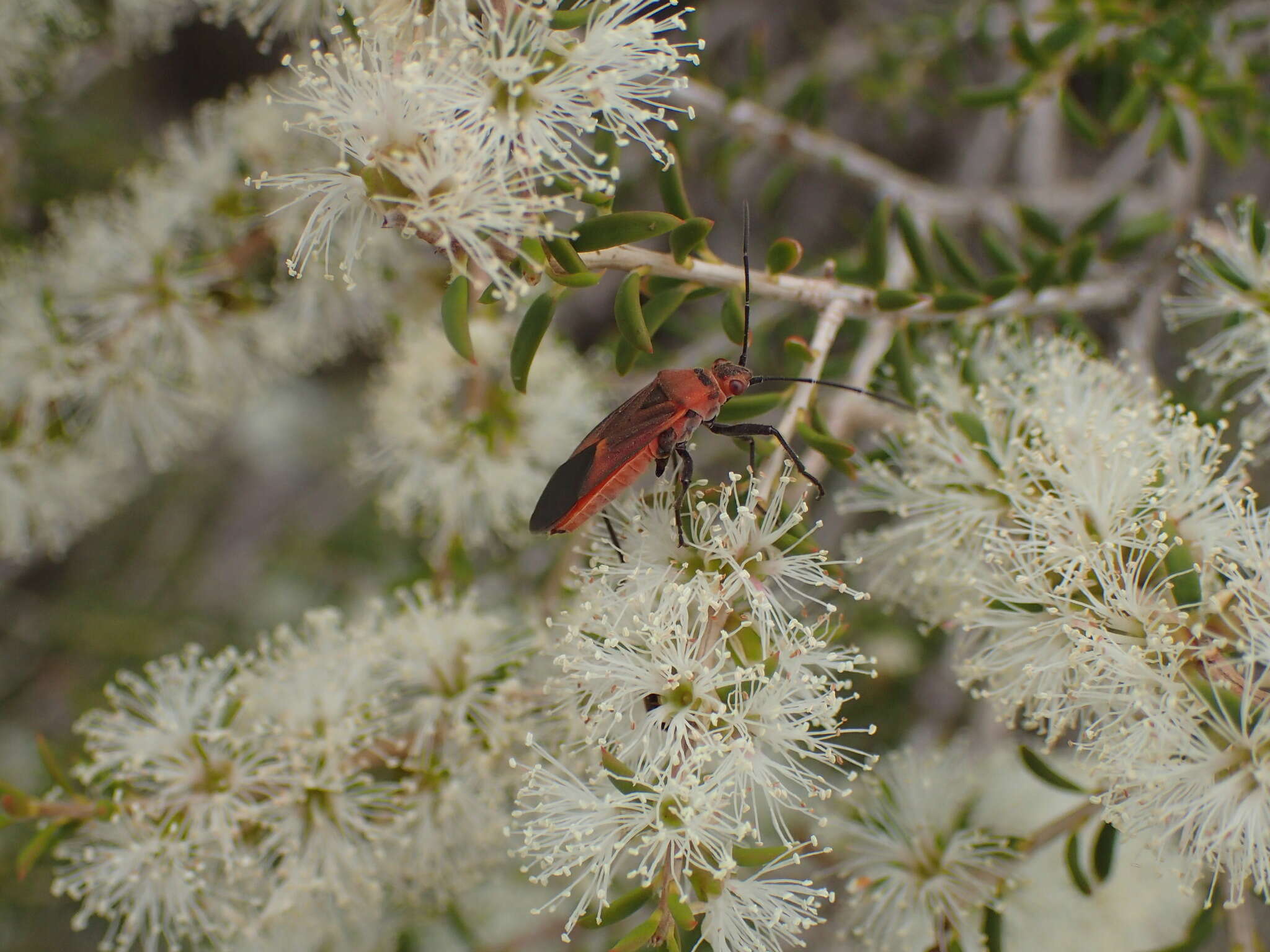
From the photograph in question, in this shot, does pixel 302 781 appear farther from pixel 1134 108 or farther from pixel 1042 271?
pixel 1134 108

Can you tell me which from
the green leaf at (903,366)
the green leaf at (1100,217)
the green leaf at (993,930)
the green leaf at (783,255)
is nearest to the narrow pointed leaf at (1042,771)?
the green leaf at (993,930)

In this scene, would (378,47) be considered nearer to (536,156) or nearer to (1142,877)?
(536,156)

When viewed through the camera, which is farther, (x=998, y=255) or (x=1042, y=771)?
(x=998, y=255)

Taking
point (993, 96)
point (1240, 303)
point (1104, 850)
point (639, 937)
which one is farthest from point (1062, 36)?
point (639, 937)

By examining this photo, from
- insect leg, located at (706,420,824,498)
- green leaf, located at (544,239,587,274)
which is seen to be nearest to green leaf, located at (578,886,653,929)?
insect leg, located at (706,420,824,498)

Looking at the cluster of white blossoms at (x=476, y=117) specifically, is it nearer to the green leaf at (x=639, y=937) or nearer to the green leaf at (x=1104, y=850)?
the green leaf at (x=639, y=937)
